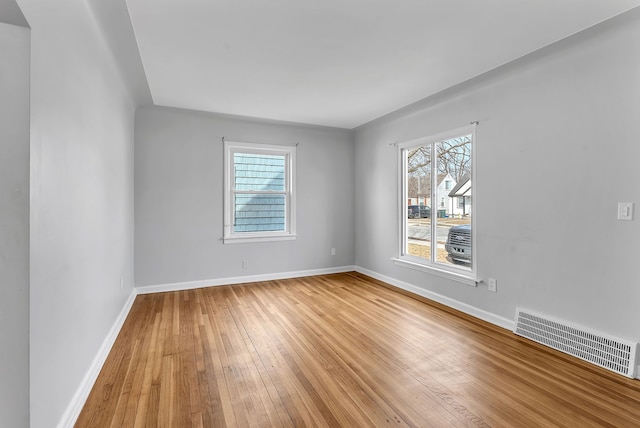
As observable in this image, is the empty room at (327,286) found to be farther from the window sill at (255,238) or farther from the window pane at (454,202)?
the window sill at (255,238)

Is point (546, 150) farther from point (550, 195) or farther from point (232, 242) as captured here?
point (232, 242)

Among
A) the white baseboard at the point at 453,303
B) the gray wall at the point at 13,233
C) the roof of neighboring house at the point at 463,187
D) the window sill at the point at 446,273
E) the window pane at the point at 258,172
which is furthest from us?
the window pane at the point at 258,172

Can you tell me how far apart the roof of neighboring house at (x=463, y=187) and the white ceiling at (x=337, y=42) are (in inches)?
41.1

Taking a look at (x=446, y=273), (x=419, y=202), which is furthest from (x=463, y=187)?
(x=446, y=273)

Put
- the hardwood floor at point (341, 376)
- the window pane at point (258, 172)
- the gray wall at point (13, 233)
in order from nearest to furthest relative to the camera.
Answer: the gray wall at point (13, 233) < the hardwood floor at point (341, 376) < the window pane at point (258, 172)

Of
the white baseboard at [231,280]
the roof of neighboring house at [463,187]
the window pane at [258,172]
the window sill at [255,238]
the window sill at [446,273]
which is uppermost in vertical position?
the window pane at [258,172]

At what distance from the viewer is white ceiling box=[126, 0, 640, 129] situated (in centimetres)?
205

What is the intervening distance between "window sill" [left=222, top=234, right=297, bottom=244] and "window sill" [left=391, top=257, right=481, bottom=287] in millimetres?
1773

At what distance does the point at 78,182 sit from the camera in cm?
191

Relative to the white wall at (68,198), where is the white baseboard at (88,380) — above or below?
below

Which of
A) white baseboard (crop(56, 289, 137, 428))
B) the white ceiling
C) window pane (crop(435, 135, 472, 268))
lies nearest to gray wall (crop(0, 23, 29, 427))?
white baseboard (crop(56, 289, 137, 428))

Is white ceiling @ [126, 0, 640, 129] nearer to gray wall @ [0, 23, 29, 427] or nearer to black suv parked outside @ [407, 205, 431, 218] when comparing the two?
gray wall @ [0, 23, 29, 427]

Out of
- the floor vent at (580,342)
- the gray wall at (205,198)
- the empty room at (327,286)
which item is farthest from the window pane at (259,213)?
the floor vent at (580,342)

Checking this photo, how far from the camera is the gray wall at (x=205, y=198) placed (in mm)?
4242
